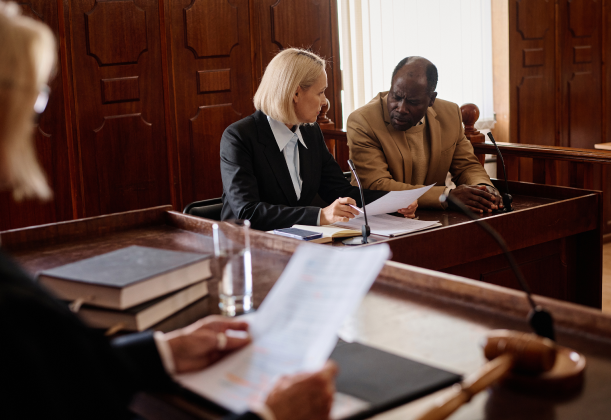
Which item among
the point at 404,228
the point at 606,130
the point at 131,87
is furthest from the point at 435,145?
the point at 606,130

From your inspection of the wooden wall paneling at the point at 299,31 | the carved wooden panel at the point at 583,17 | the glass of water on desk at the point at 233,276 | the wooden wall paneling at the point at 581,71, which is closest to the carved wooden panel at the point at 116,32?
the wooden wall paneling at the point at 299,31

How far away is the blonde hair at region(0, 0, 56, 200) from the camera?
80cm

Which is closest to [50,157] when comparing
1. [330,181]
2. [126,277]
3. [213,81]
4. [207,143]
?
[207,143]

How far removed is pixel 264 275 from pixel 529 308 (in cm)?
61

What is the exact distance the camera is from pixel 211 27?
13.8ft

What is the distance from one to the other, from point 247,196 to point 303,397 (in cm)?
202

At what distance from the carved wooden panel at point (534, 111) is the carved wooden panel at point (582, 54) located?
1.52 feet

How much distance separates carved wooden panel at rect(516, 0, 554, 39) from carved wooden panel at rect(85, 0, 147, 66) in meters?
3.29

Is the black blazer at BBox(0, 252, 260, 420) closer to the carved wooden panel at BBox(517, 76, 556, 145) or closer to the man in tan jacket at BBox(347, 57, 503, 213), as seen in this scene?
the man in tan jacket at BBox(347, 57, 503, 213)

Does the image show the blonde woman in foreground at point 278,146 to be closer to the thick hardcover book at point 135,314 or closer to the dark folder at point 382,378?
the thick hardcover book at point 135,314

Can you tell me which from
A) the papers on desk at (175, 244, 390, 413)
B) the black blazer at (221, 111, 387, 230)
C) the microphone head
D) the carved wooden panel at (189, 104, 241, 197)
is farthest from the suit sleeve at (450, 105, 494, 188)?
the papers on desk at (175, 244, 390, 413)

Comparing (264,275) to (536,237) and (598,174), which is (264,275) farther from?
(598,174)

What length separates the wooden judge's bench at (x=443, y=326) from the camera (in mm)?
901

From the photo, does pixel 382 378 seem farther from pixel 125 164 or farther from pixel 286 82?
pixel 125 164
